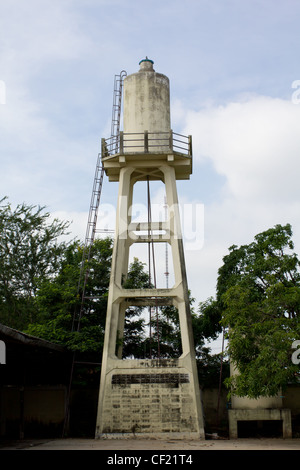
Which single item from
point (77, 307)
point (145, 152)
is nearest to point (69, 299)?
point (77, 307)

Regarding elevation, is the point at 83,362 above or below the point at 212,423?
above

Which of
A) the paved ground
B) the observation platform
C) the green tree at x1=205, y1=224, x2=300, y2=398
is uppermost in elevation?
the observation platform

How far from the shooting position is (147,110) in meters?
27.0

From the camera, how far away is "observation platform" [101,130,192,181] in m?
26.4

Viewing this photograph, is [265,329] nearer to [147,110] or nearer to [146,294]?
[146,294]

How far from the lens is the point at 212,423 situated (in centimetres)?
3009

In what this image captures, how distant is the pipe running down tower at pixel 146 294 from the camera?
23422 millimetres

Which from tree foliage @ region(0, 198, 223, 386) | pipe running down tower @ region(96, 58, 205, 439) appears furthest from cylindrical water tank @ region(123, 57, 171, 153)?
tree foliage @ region(0, 198, 223, 386)

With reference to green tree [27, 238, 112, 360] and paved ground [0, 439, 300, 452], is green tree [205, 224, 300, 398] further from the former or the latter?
green tree [27, 238, 112, 360]

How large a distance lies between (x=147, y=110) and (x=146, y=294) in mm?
8945

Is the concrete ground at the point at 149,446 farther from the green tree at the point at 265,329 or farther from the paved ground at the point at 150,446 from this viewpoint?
the green tree at the point at 265,329
